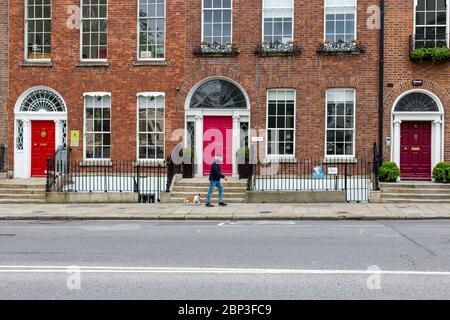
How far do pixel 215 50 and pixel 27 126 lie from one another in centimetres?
812

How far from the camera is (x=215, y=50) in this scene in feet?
78.0

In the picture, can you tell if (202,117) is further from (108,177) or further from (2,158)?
(2,158)

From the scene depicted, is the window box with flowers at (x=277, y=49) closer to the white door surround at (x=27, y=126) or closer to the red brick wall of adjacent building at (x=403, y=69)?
the red brick wall of adjacent building at (x=403, y=69)

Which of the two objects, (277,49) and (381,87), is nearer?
(381,87)

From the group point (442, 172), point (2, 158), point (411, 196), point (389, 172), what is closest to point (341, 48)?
point (389, 172)

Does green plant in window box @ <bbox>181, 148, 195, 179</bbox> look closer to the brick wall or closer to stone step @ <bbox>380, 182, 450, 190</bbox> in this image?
stone step @ <bbox>380, 182, 450, 190</bbox>

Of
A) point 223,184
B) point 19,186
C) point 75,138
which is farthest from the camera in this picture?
point 75,138

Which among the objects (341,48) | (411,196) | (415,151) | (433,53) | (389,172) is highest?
(341,48)

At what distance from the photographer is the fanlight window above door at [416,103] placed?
22875 millimetres

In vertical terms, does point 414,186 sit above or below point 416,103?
below

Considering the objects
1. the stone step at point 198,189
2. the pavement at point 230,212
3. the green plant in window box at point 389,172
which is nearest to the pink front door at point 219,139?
the stone step at point 198,189

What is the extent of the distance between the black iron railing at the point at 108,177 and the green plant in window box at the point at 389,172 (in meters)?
7.92

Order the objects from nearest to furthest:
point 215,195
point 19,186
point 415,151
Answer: point 215,195 → point 19,186 → point 415,151

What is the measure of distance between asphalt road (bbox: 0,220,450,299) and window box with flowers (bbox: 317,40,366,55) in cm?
1005
